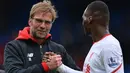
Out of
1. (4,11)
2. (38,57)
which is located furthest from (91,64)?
(4,11)

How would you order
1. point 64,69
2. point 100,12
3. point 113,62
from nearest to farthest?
point 113,62, point 100,12, point 64,69

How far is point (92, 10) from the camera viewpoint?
2641 mm

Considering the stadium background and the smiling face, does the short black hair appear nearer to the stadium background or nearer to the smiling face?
the smiling face

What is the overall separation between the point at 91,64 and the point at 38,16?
75cm

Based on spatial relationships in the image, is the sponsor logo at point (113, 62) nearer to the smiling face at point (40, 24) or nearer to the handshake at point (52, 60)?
the handshake at point (52, 60)

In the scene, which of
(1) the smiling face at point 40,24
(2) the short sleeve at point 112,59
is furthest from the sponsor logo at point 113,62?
(1) the smiling face at point 40,24

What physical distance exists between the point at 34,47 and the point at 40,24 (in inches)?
8.1

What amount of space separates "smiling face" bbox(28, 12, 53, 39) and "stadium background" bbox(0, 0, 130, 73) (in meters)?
3.62

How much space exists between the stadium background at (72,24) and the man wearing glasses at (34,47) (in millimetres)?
3577

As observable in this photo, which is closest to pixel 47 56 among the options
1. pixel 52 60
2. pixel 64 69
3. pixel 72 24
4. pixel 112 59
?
pixel 52 60

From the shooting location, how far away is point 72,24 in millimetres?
7086

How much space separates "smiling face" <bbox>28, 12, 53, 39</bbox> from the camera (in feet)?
10.2

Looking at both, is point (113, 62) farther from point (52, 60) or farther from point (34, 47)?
point (34, 47)

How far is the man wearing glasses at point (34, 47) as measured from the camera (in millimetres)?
2959
